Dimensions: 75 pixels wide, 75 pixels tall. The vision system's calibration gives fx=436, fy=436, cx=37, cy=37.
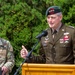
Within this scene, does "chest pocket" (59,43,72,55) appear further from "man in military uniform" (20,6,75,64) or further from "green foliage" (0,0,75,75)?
"green foliage" (0,0,75,75)

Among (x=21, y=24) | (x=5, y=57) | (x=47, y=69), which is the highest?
(x=47, y=69)

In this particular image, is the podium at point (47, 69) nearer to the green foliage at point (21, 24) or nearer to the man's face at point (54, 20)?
the man's face at point (54, 20)

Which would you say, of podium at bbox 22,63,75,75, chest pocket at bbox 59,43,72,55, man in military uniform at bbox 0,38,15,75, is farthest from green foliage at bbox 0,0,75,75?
podium at bbox 22,63,75,75

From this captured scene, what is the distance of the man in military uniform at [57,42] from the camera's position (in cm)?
492

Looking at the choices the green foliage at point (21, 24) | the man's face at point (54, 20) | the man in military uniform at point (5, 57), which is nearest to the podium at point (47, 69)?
the man's face at point (54, 20)

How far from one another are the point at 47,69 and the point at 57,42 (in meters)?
0.56

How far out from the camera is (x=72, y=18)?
24.6 ft

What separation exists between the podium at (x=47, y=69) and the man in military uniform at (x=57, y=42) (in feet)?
1.25

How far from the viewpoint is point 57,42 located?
499 centimetres

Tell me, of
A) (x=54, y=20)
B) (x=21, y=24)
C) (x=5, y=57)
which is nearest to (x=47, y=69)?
(x=54, y=20)

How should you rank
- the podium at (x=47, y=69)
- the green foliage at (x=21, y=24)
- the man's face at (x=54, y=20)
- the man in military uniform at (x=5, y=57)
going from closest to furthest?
the podium at (x=47, y=69)
the man's face at (x=54, y=20)
the man in military uniform at (x=5, y=57)
the green foliage at (x=21, y=24)

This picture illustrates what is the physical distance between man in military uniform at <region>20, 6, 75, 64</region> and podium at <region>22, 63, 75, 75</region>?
0.38 metres

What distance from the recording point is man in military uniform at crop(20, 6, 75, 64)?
492 centimetres

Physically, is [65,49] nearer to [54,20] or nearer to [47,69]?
[54,20]
